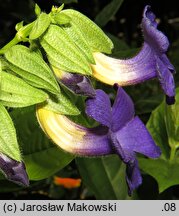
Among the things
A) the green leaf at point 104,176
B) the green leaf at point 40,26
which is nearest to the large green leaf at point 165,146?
the green leaf at point 104,176

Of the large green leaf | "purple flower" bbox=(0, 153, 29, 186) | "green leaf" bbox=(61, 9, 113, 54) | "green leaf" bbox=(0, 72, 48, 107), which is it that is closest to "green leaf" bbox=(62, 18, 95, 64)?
"green leaf" bbox=(61, 9, 113, 54)

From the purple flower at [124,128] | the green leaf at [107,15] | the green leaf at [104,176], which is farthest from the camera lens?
the green leaf at [107,15]

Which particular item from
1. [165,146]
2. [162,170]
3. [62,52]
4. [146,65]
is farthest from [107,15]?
[62,52]

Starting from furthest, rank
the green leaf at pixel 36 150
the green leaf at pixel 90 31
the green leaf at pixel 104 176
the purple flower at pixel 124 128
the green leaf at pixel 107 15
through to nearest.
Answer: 1. the green leaf at pixel 107 15
2. the green leaf at pixel 104 176
3. the green leaf at pixel 36 150
4. the green leaf at pixel 90 31
5. the purple flower at pixel 124 128

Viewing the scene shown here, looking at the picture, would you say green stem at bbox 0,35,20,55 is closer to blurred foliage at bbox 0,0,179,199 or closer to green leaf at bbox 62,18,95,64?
green leaf at bbox 62,18,95,64

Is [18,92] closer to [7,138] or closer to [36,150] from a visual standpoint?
[7,138]

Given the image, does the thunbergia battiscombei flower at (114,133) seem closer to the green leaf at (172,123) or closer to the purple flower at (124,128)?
the purple flower at (124,128)

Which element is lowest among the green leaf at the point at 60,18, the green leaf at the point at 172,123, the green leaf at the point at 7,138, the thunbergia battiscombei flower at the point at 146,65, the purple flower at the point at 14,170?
the green leaf at the point at 172,123
